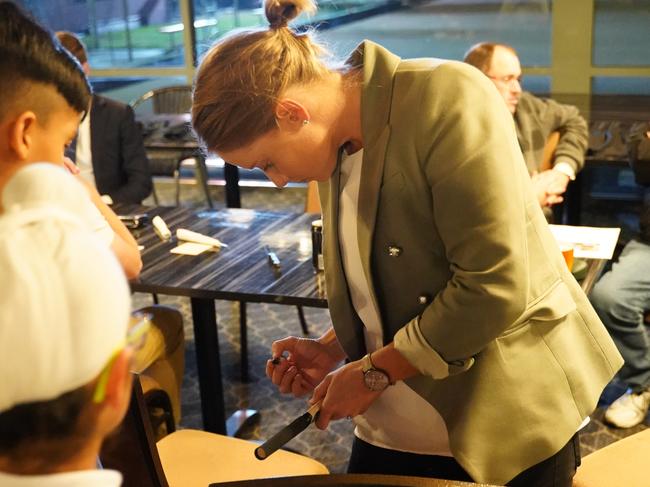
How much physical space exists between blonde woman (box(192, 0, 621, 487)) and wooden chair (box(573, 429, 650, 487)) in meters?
0.43

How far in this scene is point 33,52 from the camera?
1.22 metres

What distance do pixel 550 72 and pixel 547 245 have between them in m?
4.54

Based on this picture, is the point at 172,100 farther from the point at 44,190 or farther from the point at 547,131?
the point at 44,190

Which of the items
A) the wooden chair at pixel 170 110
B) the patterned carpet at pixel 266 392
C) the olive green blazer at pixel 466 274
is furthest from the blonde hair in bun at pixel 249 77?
the wooden chair at pixel 170 110

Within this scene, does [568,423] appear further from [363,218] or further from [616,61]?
[616,61]

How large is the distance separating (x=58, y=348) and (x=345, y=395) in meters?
0.91

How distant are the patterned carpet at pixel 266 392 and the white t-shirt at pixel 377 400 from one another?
1.49 m

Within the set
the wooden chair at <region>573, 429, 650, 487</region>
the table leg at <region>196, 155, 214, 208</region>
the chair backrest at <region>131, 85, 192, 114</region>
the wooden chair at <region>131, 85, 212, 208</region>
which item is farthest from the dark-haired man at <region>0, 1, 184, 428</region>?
the chair backrest at <region>131, 85, 192, 114</region>

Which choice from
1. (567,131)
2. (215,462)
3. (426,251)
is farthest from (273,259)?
(567,131)

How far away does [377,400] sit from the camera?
1.60m

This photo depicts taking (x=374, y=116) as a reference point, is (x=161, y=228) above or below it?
below

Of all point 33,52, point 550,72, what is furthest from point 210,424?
point 550,72

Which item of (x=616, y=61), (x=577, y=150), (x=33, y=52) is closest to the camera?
(x=33, y=52)

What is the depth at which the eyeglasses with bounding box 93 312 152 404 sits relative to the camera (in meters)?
0.68
